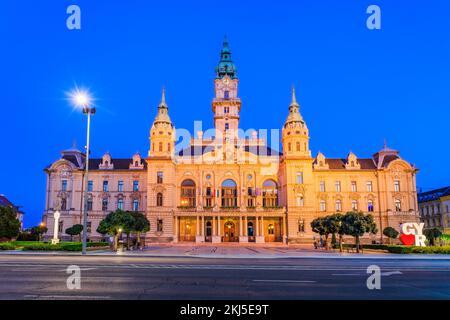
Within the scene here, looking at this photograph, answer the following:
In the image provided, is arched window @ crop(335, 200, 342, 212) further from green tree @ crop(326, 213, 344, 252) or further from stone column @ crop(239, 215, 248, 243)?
green tree @ crop(326, 213, 344, 252)

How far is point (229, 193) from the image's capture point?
7794 cm

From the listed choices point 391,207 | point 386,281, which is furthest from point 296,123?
point 386,281

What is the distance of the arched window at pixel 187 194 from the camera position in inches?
3046

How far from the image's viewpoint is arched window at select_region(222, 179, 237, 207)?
3054 inches

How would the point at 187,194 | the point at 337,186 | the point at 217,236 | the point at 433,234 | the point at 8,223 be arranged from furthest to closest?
the point at 187,194, the point at 337,186, the point at 217,236, the point at 433,234, the point at 8,223

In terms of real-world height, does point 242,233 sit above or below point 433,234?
below

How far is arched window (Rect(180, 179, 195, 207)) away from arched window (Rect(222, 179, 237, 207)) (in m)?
6.58

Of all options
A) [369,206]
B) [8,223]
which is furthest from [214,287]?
[369,206]

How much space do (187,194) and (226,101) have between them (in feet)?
88.9

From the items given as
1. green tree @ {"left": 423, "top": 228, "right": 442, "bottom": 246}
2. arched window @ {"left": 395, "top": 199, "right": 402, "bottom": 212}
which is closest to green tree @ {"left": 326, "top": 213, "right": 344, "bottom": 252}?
green tree @ {"left": 423, "top": 228, "right": 442, "bottom": 246}

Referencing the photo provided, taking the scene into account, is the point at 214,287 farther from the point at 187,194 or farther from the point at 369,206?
the point at 369,206

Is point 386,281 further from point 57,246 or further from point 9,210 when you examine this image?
point 9,210

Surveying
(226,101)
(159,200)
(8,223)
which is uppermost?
(226,101)

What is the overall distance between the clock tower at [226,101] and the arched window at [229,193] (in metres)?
→ 14.6
